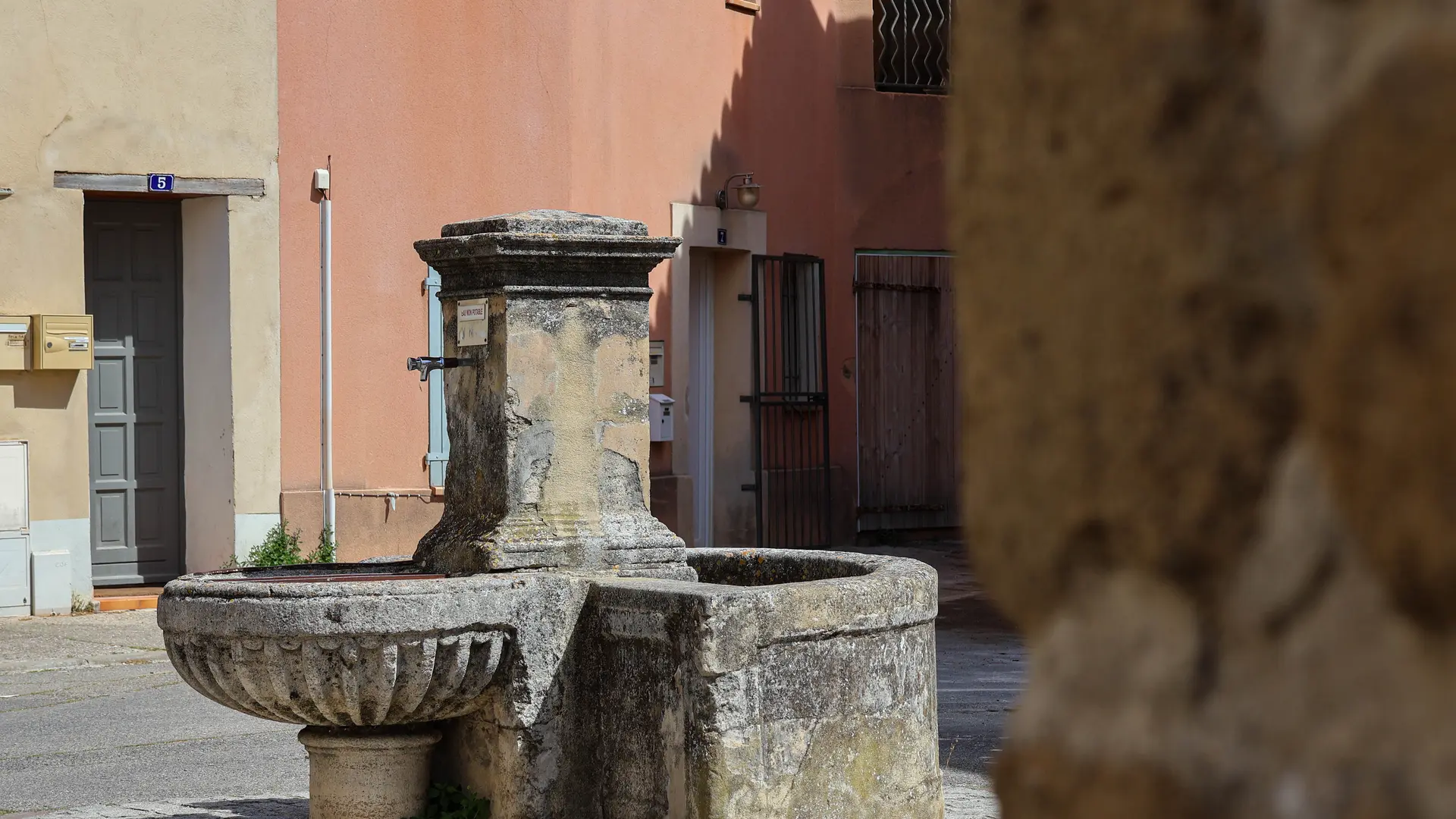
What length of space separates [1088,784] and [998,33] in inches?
16.7

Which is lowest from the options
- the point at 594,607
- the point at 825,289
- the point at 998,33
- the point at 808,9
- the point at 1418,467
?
the point at 594,607

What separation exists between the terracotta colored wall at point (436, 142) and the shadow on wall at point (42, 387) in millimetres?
1293

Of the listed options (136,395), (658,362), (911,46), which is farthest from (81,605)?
(911,46)

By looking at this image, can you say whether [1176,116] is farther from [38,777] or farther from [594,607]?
[38,777]

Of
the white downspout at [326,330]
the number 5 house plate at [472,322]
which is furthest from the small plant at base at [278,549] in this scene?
the number 5 house plate at [472,322]

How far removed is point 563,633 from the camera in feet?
14.9

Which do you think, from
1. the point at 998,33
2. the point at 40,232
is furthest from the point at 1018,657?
the point at 998,33

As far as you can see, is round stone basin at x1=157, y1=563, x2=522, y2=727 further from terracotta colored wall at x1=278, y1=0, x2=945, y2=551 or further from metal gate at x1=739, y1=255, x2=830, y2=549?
metal gate at x1=739, y1=255, x2=830, y2=549

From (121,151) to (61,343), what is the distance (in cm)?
122

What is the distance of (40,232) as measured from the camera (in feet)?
33.6

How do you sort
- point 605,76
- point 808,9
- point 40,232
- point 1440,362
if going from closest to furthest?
point 1440,362 < point 40,232 < point 605,76 < point 808,9

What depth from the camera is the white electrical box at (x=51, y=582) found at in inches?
403

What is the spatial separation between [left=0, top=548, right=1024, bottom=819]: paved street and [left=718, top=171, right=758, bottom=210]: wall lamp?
4.18 m

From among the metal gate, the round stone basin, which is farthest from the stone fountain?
the metal gate
